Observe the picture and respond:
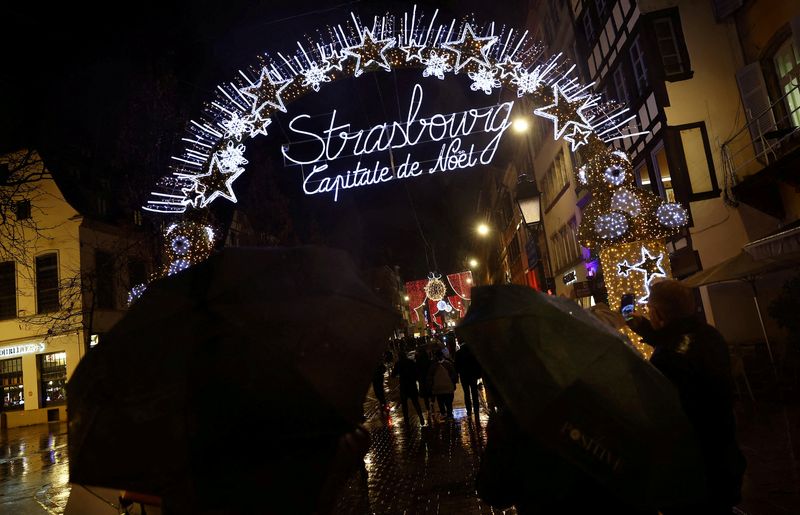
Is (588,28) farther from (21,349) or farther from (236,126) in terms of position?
(21,349)

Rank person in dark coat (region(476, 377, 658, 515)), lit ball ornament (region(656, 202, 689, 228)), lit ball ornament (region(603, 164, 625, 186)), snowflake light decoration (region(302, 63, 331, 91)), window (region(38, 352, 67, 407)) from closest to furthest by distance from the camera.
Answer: person in dark coat (region(476, 377, 658, 515))
lit ball ornament (region(656, 202, 689, 228))
lit ball ornament (region(603, 164, 625, 186))
snowflake light decoration (region(302, 63, 331, 91))
window (region(38, 352, 67, 407))

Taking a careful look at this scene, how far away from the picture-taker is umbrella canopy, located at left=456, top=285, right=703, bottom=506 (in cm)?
207

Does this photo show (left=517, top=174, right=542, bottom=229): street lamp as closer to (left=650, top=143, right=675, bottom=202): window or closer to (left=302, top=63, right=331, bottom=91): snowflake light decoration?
(left=302, top=63, right=331, bottom=91): snowflake light decoration

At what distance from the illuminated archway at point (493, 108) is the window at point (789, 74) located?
16.8ft

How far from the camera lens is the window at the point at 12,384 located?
27.7 meters

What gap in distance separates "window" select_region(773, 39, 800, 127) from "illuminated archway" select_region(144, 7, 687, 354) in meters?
5.11

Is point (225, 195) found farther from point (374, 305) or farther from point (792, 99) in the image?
point (792, 99)

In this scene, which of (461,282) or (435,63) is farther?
(461,282)

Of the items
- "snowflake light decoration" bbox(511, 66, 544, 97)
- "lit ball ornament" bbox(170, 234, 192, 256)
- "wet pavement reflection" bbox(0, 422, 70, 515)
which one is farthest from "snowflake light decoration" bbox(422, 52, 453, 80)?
"wet pavement reflection" bbox(0, 422, 70, 515)

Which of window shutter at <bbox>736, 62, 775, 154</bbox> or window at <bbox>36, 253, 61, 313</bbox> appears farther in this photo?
window at <bbox>36, 253, 61, 313</bbox>

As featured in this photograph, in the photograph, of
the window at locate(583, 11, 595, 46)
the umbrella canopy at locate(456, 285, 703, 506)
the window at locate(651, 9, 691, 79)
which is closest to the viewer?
the umbrella canopy at locate(456, 285, 703, 506)

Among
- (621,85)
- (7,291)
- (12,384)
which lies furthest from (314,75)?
(12,384)

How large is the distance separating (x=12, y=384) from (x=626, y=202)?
2929 centimetres

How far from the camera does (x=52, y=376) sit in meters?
27.6
